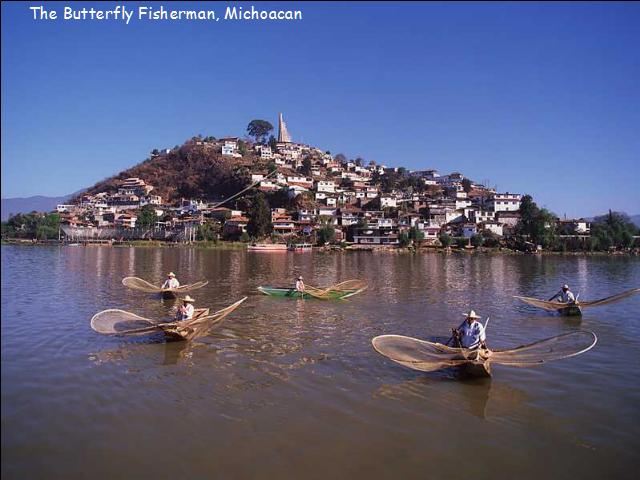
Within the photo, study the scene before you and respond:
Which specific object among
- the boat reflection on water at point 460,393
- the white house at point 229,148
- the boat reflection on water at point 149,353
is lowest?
the boat reflection on water at point 460,393

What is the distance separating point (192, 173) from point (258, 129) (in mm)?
43256

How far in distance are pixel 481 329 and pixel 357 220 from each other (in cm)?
7479

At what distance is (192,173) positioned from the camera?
113 m

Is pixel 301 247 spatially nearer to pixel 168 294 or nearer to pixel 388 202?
pixel 388 202

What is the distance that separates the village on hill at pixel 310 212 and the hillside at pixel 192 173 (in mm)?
520

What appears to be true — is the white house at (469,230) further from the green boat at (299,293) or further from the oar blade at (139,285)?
the oar blade at (139,285)

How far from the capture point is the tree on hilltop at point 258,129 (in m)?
150

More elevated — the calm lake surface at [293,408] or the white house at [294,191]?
the white house at [294,191]

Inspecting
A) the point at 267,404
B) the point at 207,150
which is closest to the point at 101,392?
the point at 267,404

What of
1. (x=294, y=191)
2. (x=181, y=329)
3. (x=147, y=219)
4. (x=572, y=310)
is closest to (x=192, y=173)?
(x=147, y=219)

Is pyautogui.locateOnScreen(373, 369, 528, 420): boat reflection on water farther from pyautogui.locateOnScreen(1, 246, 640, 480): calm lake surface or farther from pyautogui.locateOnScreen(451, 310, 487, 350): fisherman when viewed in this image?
pyautogui.locateOnScreen(451, 310, 487, 350): fisherman

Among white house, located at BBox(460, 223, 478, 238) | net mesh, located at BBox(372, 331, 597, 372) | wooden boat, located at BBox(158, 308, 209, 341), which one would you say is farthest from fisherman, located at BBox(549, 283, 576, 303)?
white house, located at BBox(460, 223, 478, 238)

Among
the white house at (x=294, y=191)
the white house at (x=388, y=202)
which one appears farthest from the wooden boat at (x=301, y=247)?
the white house at (x=388, y=202)

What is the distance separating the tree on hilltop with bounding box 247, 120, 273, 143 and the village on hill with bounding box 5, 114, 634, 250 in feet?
103
